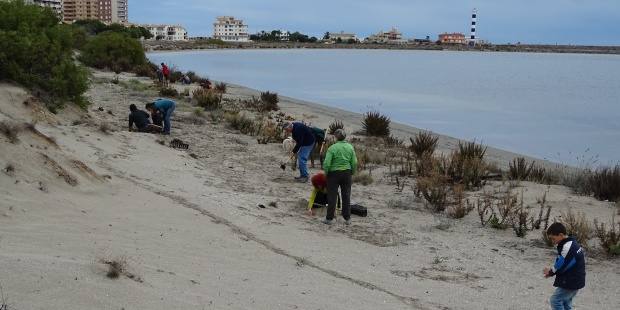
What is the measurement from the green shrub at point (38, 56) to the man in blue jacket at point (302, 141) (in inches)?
214

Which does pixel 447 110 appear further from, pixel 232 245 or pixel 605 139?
pixel 232 245

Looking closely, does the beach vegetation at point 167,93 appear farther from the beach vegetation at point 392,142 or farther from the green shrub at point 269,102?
the beach vegetation at point 392,142

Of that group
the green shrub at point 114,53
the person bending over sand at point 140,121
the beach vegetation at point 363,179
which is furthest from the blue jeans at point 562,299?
the green shrub at point 114,53

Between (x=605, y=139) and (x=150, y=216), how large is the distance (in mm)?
21014

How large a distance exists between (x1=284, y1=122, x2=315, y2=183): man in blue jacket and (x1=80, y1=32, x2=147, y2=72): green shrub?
3009cm

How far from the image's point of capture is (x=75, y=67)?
1489 cm

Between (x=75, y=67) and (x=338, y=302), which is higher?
(x=75, y=67)

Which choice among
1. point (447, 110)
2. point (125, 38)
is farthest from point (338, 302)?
point (125, 38)

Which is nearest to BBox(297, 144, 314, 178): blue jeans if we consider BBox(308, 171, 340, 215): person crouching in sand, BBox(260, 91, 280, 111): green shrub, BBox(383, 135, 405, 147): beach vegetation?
BBox(308, 171, 340, 215): person crouching in sand

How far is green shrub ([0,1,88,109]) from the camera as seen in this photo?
1351 centimetres

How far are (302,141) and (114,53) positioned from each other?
33894mm

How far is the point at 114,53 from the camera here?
4275 centimetres

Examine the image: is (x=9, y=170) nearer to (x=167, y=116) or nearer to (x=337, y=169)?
(x=337, y=169)

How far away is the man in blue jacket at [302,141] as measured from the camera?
12.0 m
